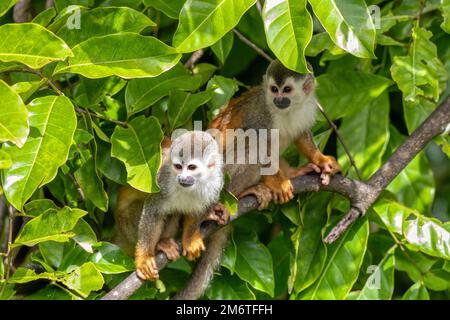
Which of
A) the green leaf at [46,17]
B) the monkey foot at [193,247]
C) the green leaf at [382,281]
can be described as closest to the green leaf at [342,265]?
the green leaf at [382,281]

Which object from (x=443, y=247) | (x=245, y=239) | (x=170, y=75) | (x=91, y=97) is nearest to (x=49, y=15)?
(x=91, y=97)

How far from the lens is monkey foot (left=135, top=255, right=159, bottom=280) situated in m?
4.05

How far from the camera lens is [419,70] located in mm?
4324

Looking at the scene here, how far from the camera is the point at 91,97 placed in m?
3.95

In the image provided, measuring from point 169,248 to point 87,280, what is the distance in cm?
87

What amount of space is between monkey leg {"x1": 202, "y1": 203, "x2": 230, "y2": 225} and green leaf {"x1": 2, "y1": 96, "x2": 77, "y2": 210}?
4.17 ft

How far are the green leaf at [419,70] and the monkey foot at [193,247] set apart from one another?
1419 millimetres

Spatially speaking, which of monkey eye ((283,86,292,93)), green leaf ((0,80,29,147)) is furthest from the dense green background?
monkey eye ((283,86,292,93))

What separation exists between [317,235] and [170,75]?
4.27 ft

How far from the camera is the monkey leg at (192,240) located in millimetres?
4355

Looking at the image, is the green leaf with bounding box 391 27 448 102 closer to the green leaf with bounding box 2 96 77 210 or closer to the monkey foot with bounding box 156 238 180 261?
the monkey foot with bounding box 156 238 180 261

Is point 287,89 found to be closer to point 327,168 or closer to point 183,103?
point 327,168

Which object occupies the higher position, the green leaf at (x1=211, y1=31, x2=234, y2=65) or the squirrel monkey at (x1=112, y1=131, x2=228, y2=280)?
the green leaf at (x1=211, y1=31, x2=234, y2=65)

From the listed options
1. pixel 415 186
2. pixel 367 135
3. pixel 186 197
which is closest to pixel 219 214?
pixel 186 197
